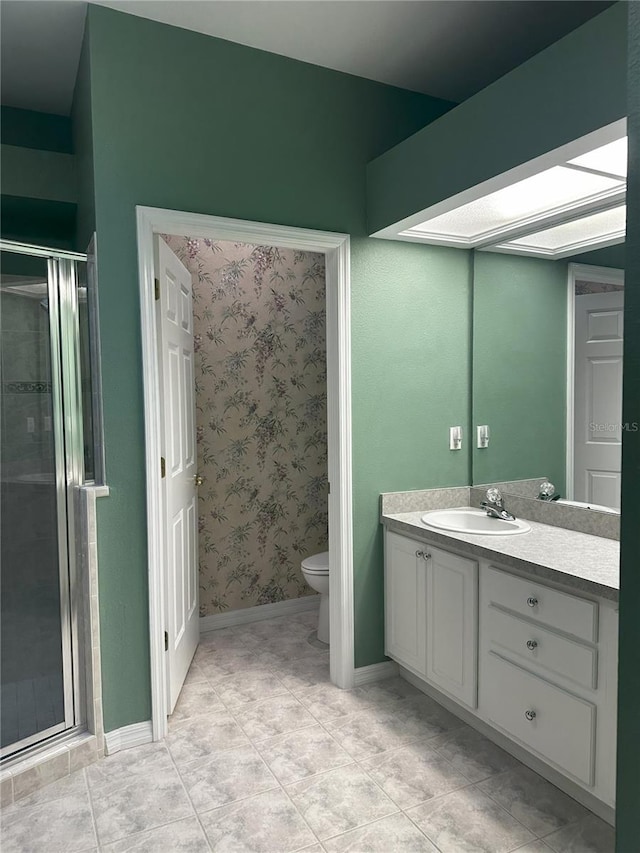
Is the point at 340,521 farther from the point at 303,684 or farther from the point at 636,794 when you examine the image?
the point at 636,794

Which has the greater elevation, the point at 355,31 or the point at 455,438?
the point at 355,31

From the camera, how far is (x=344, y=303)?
111 inches

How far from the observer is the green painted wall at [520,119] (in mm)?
1707

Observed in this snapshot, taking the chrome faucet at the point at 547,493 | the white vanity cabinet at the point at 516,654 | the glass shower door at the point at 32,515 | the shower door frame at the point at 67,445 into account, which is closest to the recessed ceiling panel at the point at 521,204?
the chrome faucet at the point at 547,493

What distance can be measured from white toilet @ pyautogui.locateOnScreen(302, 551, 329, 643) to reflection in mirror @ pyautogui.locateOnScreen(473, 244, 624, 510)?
3.29ft

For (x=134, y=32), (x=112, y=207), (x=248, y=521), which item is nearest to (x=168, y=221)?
(x=112, y=207)

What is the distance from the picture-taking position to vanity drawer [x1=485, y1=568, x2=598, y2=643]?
6.26 ft

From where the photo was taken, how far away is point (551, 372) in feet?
8.80

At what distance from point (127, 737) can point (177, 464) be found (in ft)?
3.86

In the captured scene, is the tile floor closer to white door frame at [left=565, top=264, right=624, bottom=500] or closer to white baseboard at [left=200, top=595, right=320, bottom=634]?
white baseboard at [left=200, top=595, right=320, bottom=634]

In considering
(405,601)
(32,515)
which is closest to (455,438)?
(405,601)

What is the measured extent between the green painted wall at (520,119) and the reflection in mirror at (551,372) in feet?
2.14

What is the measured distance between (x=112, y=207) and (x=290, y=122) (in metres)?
0.92

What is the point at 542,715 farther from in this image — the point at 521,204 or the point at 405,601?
the point at 521,204
